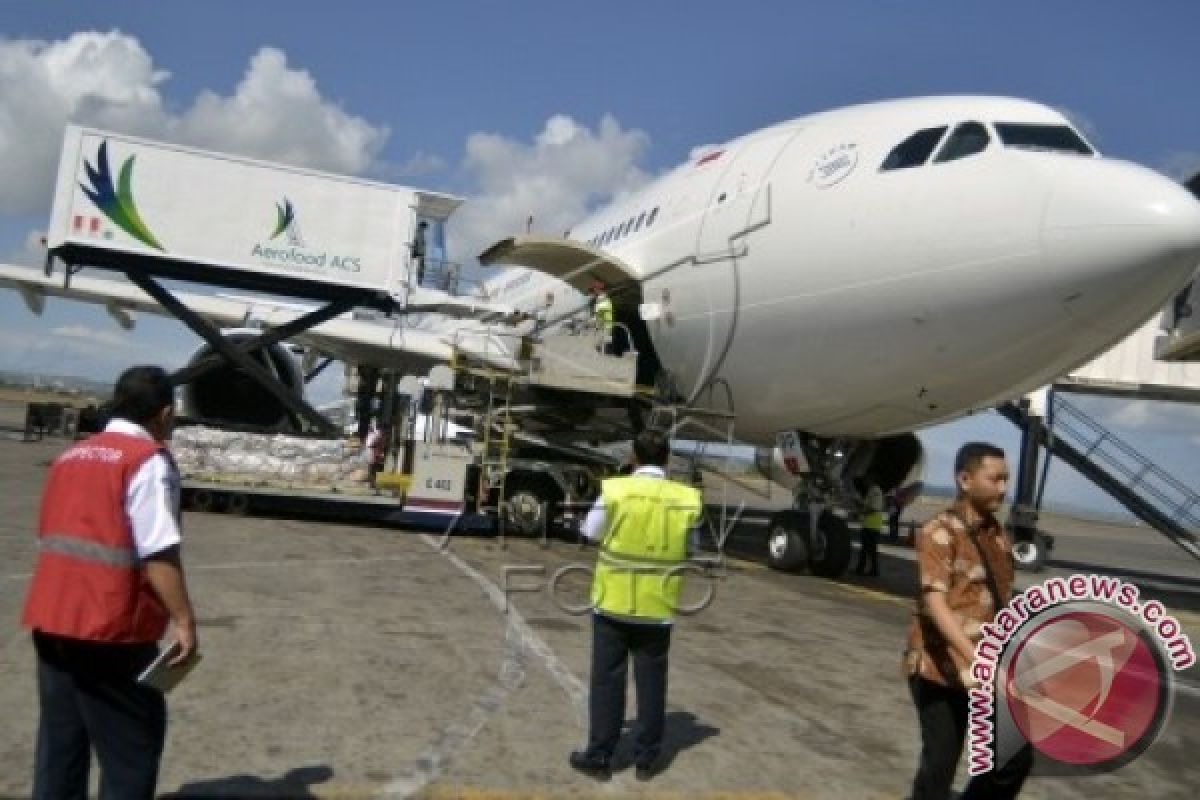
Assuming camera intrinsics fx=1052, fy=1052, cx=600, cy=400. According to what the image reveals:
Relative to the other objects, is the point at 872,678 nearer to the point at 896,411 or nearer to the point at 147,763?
the point at 896,411

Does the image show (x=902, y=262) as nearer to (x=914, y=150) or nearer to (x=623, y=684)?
(x=914, y=150)

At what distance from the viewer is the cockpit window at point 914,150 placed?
31.1ft

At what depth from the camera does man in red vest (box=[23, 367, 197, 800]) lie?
2.97 meters

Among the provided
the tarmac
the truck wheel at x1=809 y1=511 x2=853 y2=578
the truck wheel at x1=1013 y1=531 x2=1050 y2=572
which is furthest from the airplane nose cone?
the truck wheel at x1=1013 y1=531 x2=1050 y2=572

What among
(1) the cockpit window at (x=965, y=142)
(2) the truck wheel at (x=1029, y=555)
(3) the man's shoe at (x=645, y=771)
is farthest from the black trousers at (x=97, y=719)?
(2) the truck wheel at (x=1029, y=555)

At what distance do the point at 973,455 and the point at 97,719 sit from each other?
9.45ft

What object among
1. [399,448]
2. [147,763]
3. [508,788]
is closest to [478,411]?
[399,448]

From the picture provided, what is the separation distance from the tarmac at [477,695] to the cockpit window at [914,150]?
4172mm

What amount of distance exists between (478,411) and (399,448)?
7.41ft

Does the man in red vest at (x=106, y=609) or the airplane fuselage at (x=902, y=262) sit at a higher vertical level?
the airplane fuselage at (x=902, y=262)

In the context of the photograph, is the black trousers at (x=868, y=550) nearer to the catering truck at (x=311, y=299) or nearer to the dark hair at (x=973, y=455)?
the catering truck at (x=311, y=299)

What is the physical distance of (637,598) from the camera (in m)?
4.52

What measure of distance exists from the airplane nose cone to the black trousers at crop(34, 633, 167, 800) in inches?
288

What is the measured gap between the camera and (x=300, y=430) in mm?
18438
